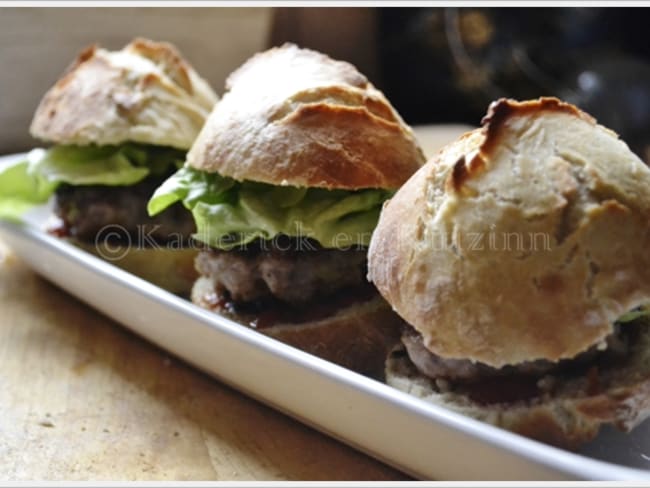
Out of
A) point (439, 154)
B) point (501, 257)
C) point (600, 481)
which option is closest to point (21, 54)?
point (439, 154)

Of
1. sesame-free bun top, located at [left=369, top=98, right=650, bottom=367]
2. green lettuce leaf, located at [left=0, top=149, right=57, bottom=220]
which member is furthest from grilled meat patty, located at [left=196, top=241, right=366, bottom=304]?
green lettuce leaf, located at [left=0, top=149, right=57, bottom=220]

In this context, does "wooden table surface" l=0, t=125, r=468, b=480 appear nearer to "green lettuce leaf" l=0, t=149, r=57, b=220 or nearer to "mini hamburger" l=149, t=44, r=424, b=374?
"mini hamburger" l=149, t=44, r=424, b=374

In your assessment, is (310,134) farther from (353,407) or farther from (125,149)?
(125,149)

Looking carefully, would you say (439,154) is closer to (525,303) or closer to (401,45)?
(525,303)

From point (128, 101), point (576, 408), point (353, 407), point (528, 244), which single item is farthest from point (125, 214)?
point (576, 408)

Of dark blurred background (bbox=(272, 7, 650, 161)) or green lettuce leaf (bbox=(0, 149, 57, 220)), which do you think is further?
dark blurred background (bbox=(272, 7, 650, 161))

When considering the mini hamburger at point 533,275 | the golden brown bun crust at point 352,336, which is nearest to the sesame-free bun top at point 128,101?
the golden brown bun crust at point 352,336
